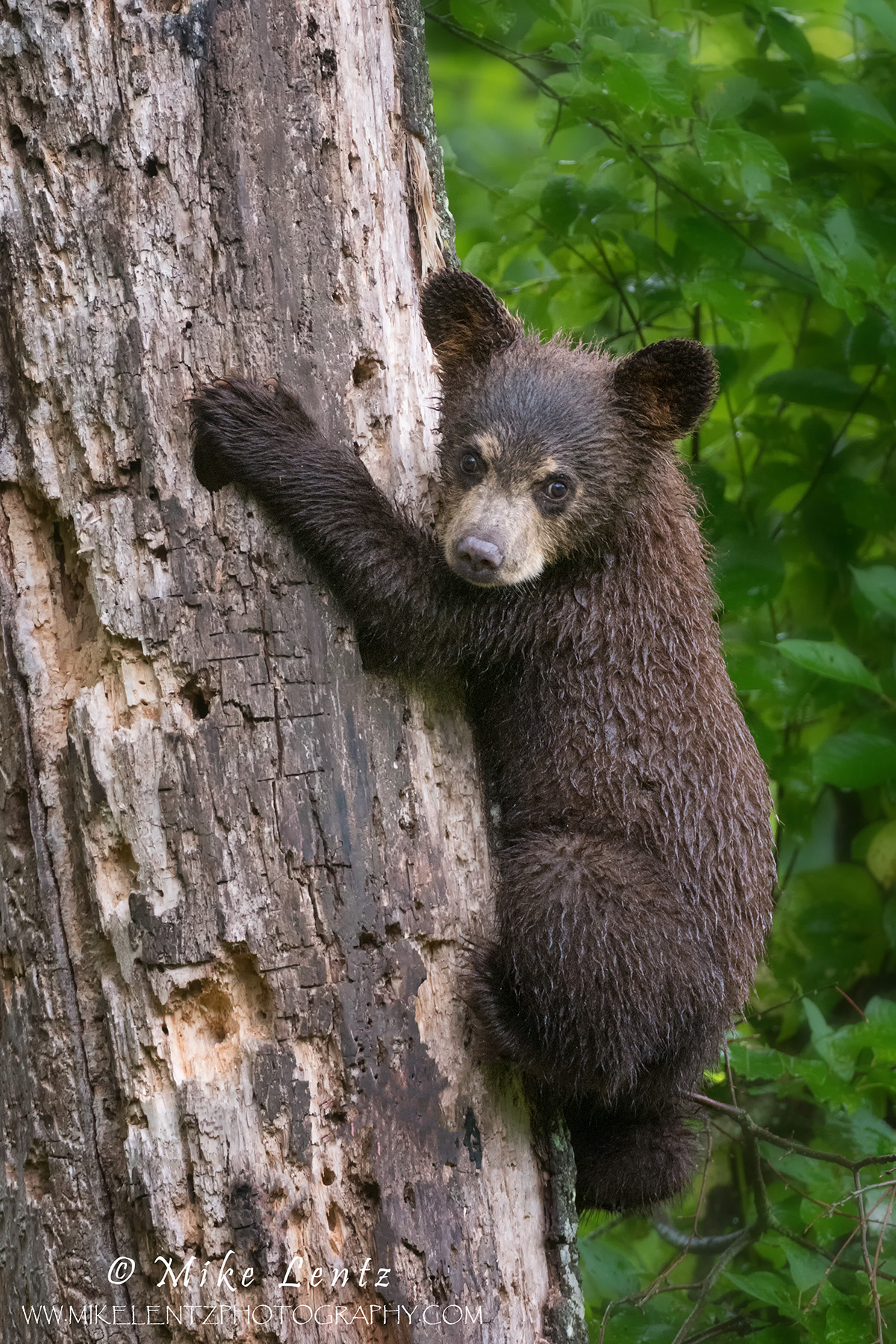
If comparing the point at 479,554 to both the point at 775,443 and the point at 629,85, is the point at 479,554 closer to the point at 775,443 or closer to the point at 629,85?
the point at 629,85

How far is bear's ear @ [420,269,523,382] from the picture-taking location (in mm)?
3680

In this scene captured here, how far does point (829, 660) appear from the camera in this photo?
4.16 m

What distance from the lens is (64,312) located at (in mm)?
3084

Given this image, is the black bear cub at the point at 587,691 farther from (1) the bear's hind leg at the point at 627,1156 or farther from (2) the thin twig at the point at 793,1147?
(2) the thin twig at the point at 793,1147

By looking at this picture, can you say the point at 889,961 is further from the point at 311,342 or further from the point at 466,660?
the point at 311,342

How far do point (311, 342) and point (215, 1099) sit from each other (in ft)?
6.67

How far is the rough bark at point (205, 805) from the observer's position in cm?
286

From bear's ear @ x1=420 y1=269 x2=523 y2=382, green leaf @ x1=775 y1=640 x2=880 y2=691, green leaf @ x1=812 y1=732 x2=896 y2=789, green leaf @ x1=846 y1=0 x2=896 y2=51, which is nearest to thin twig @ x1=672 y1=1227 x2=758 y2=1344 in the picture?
green leaf @ x1=812 y1=732 x2=896 y2=789

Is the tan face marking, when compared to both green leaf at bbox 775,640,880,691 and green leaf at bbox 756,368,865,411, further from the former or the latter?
green leaf at bbox 756,368,865,411

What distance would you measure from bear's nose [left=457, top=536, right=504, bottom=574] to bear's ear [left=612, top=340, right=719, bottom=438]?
34.4 inches

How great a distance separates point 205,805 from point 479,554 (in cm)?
110

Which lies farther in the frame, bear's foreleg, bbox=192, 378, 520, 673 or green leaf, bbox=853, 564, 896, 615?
green leaf, bbox=853, 564, 896, 615

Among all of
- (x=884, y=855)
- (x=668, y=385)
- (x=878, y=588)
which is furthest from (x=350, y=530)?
(x=884, y=855)

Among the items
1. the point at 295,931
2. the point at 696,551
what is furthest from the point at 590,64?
the point at 295,931
